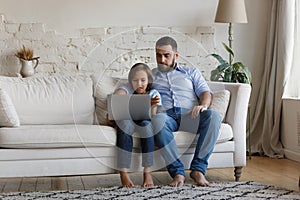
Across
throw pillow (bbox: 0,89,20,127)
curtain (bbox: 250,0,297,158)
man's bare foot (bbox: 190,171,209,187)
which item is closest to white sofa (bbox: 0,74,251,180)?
throw pillow (bbox: 0,89,20,127)

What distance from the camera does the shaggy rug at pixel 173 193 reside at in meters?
3.25

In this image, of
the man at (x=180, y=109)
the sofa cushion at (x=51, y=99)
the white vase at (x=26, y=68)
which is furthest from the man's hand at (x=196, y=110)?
the white vase at (x=26, y=68)

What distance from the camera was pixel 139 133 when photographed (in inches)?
138

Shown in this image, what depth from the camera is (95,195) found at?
3.31 meters

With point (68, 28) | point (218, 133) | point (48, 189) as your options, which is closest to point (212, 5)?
point (68, 28)

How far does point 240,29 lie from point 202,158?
79.4 inches

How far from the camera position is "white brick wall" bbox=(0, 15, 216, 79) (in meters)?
→ 4.76

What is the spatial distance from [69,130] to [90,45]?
158cm

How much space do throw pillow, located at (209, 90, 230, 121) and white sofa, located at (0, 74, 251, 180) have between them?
0.13 ft

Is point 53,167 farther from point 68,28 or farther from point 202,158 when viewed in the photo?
point 68,28

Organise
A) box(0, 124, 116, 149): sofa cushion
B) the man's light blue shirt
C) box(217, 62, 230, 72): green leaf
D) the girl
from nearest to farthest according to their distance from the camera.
Result: 1. box(0, 124, 116, 149): sofa cushion
2. the girl
3. the man's light blue shirt
4. box(217, 62, 230, 72): green leaf

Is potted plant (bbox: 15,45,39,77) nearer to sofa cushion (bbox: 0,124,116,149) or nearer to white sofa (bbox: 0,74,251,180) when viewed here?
white sofa (bbox: 0,74,251,180)

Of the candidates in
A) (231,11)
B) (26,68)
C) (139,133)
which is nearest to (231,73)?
(231,11)

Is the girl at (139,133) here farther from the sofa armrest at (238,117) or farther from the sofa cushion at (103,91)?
the sofa armrest at (238,117)
